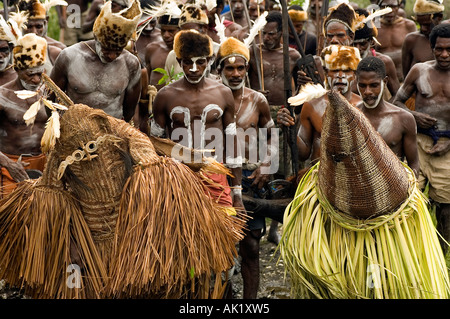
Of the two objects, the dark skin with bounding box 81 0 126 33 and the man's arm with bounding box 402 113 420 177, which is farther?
the dark skin with bounding box 81 0 126 33

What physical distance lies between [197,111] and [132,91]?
0.57 metres

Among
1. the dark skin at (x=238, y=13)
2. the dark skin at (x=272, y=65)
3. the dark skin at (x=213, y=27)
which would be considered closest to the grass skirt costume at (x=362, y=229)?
the dark skin at (x=272, y=65)

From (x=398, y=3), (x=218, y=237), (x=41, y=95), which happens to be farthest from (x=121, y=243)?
(x=398, y=3)

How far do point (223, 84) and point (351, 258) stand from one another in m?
1.97

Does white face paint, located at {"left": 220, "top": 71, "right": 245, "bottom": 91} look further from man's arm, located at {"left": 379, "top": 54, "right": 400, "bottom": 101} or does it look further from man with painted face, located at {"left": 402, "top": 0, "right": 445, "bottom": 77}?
man with painted face, located at {"left": 402, "top": 0, "right": 445, "bottom": 77}

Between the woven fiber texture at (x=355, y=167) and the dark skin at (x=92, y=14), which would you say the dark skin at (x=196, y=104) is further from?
the dark skin at (x=92, y=14)

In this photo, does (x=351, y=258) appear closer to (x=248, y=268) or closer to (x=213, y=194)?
(x=213, y=194)

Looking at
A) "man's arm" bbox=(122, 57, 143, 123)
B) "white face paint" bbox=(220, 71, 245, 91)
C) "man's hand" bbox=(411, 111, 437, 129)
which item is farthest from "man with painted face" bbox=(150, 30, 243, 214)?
"man's hand" bbox=(411, 111, 437, 129)

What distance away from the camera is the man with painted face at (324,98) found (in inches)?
221

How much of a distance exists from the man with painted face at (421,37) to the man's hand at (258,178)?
106 inches

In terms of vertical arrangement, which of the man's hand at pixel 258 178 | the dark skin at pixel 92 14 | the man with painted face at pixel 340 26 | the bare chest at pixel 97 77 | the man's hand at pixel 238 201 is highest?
the dark skin at pixel 92 14

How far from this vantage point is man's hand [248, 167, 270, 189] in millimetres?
5801

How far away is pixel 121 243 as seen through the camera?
389cm

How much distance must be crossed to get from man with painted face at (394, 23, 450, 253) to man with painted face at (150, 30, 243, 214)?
5.23 feet
